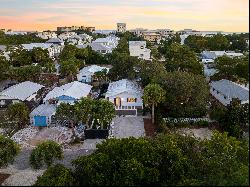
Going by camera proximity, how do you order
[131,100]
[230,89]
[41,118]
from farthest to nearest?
1. [230,89]
2. [131,100]
3. [41,118]

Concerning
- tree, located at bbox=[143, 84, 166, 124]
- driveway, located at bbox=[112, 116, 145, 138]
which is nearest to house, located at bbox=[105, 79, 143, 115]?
driveway, located at bbox=[112, 116, 145, 138]

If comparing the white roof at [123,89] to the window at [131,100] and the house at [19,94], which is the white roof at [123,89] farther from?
the house at [19,94]

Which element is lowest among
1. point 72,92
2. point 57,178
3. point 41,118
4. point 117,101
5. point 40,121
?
point 40,121

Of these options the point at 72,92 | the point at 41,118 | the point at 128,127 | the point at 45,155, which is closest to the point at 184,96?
the point at 128,127

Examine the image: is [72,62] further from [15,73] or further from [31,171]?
[31,171]

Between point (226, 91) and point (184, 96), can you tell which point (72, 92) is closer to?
point (184, 96)

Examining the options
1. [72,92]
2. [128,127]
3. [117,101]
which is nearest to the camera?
[128,127]

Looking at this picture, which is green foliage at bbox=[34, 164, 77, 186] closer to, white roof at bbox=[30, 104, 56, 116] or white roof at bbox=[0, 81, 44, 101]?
white roof at bbox=[30, 104, 56, 116]
